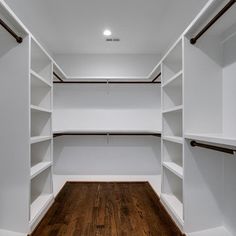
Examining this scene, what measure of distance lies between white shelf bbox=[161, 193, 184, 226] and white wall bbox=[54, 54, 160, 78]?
2.17m

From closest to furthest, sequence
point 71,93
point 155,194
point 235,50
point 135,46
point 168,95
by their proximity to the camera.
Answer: point 235,50 < point 168,95 < point 155,194 < point 135,46 < point 71,93

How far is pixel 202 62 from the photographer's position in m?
1.84

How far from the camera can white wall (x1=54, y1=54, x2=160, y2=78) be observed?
12.2 feet

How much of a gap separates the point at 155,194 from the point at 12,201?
1.84 meters

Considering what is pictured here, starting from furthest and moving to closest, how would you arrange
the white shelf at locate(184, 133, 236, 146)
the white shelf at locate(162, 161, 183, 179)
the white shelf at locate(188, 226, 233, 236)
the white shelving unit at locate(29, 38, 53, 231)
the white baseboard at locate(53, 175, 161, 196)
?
the white baseboard at locate(53, 175, 161, 196) → the white shelving unit at locate(29, 38, 53, 231) → the white shelf at locate(162, 161, 183, 179) → the white shelf at locate(188, 226, 233, 236) → the white shelf at locate(184, 133, 236, 146)

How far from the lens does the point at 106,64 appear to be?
12.2 ft

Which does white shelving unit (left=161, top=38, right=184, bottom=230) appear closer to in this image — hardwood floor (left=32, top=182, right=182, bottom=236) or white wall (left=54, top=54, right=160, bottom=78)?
hardwood floor (left=32, top=182, right=182, bottom=236)

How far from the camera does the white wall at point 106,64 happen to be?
372 centimetres

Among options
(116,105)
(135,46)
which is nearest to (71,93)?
(116,105)

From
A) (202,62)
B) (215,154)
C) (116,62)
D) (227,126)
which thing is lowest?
(215,154)

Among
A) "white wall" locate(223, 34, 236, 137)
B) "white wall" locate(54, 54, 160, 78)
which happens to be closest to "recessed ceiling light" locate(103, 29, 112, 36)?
"white wall" locate(54, 54, 160, 78)

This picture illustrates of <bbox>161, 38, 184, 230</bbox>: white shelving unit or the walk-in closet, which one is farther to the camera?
<bbox>161, 38, 184, 230</bbox>: white shelving unit

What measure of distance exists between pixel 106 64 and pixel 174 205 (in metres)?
2.57

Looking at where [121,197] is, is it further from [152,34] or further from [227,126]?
[152,34]
